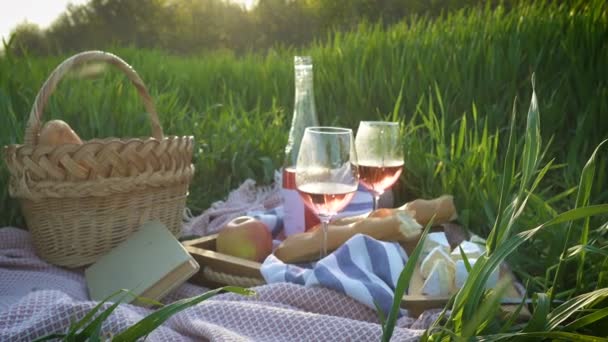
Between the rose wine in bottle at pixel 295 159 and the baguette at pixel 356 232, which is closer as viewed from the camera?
the baguette at pixel 356 232

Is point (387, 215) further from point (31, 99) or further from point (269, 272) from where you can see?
point (31, 99)

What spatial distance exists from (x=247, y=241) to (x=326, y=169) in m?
0.39

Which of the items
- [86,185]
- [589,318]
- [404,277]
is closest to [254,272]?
[86,185]

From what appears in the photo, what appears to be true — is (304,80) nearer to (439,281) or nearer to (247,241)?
(247,241)

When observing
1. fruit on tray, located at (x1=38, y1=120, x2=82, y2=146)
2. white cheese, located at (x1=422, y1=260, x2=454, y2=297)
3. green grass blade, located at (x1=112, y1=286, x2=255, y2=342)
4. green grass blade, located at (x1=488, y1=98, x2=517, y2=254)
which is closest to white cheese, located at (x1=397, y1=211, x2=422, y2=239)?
white cheese, located at (x1=422, y1=260, x2=454, y2=297)

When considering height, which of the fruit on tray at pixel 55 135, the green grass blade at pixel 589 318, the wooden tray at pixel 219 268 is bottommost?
the wooden tray at pixel 219 268

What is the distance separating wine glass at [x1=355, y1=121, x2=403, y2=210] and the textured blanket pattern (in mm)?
439

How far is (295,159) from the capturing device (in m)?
2.04

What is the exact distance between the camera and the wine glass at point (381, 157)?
1.77 metres

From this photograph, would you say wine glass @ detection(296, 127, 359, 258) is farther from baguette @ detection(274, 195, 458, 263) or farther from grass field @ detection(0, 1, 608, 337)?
grass field @ detection(0, 1, 608, 337)

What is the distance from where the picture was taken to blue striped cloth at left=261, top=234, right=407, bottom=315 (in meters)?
1.42

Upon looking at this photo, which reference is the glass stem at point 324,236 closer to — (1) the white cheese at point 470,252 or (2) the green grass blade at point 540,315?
(1) the white cheese at point 470,252

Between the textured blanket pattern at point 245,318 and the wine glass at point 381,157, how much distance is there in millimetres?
439

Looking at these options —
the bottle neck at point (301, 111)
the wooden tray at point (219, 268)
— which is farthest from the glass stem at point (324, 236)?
the bottle neck at point (301, 111)
